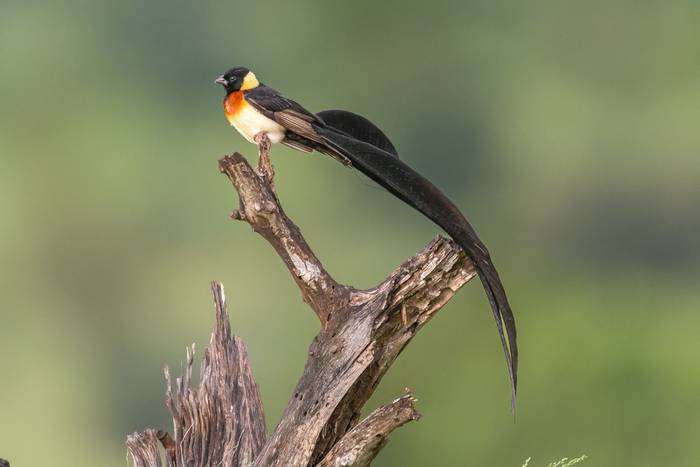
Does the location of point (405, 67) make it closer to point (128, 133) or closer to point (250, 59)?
point (250, 59)

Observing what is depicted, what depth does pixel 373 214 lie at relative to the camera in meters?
5.97

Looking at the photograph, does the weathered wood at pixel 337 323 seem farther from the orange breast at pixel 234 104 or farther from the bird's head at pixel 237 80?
the bird's head at pixel 237 80

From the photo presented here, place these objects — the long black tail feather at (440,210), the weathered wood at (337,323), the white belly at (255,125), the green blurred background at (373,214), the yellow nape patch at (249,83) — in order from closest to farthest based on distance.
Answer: the long black tail feather at (440,210) < the weathered wood at (337,323) < the white belly at (255,125) < the yellow nape patch at (249,83) < the green blurred background at (373,214)

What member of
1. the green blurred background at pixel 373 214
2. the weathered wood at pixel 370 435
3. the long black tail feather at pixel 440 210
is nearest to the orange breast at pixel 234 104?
the long black tail feather at pixel 440 210

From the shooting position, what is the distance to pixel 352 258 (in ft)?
18.7

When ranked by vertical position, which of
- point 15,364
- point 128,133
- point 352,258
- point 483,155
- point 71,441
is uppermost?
point 128,133

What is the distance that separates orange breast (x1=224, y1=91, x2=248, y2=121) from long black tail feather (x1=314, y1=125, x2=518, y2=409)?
0.50 m

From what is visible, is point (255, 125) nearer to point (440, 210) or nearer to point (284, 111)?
point (284, 111)

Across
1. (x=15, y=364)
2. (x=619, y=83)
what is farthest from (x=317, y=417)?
(x=619, y=83)

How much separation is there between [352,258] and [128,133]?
1798 millimetres

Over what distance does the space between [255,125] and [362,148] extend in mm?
515

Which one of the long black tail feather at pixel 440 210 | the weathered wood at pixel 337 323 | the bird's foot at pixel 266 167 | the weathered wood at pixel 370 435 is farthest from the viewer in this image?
the bird's foot at pixel 266 167

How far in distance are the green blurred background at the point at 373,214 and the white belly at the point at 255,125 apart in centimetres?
259

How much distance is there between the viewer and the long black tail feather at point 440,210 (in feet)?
7.68
